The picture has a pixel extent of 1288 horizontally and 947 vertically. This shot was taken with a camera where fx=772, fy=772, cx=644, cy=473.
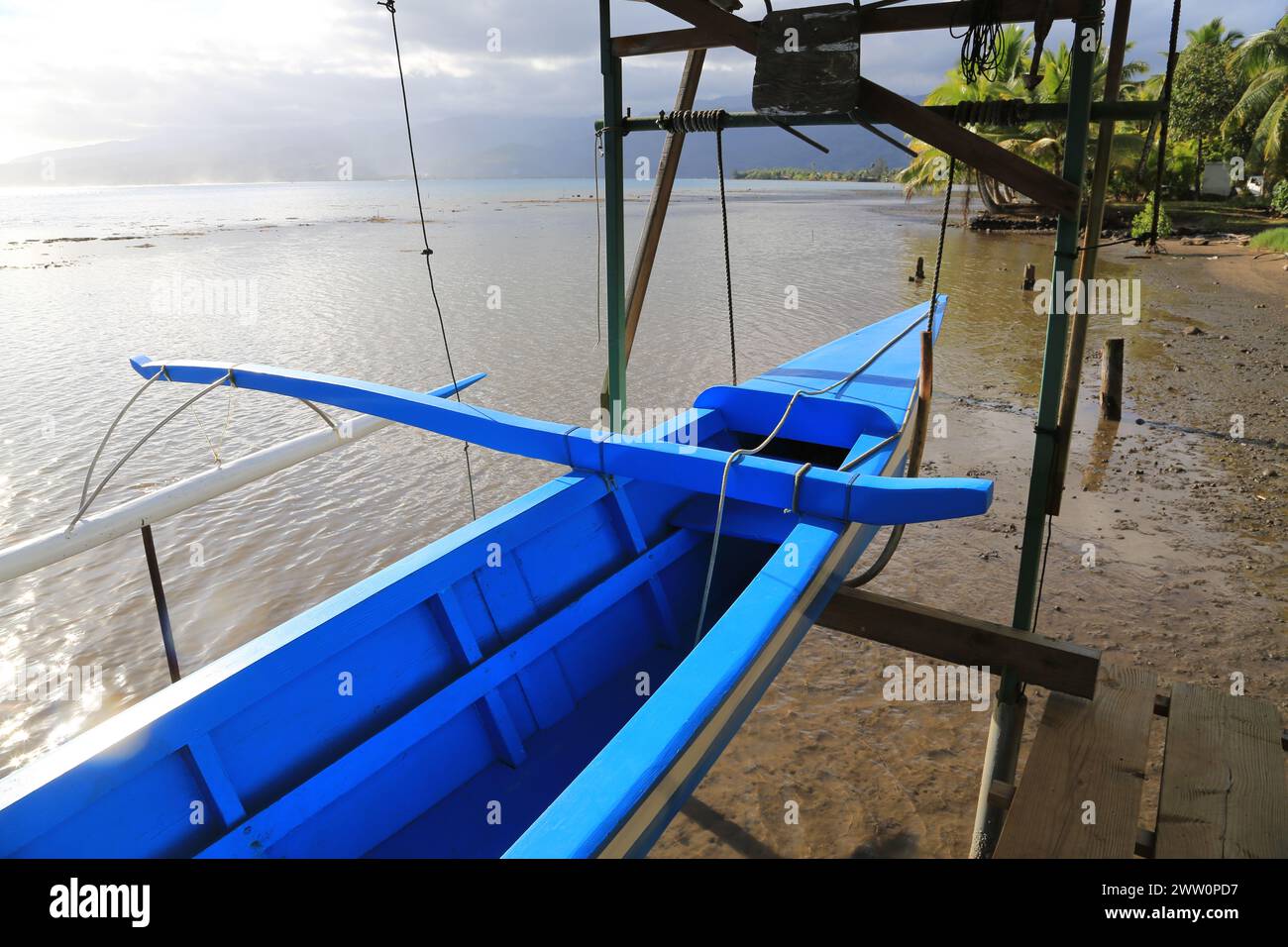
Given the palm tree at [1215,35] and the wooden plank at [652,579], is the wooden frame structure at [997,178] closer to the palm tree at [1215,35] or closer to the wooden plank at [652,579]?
the wooden plank at [652,579]

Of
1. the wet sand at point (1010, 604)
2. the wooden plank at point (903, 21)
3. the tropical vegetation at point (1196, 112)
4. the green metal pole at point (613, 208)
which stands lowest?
the wet sand at point (1010, 604)

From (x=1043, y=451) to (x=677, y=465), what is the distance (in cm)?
163

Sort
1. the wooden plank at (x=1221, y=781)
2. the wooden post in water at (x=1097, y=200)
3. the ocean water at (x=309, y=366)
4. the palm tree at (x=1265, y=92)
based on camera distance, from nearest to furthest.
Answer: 1. the wooden plank at (x=1221, y=781)
2. the wooden post in water at (x=1097, y=200)
3. the ocean water at (x=309, y=366)
4. the palm tree at (x=1265, y=92)

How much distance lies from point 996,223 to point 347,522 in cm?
3277

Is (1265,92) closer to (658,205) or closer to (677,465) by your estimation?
(658,205)

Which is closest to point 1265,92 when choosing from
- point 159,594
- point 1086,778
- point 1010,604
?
point 1010,604

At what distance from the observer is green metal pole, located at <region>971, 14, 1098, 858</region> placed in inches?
115

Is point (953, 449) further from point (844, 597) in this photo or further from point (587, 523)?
point (587, 523)

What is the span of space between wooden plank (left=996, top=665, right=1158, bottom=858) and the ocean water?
5429 millimetres

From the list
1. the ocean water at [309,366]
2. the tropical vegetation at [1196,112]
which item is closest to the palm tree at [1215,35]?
the tropical vegetation at [1196,112]

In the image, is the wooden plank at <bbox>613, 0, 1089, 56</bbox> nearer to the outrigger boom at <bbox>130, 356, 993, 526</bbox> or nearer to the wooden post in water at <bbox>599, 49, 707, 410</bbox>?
the wooden post in water at <bbox>599, 49, 707, 410</bbox>

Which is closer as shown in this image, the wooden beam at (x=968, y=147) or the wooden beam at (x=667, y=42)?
the wooden beam at (x=968, y=147)

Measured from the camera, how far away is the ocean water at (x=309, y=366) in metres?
6.41
